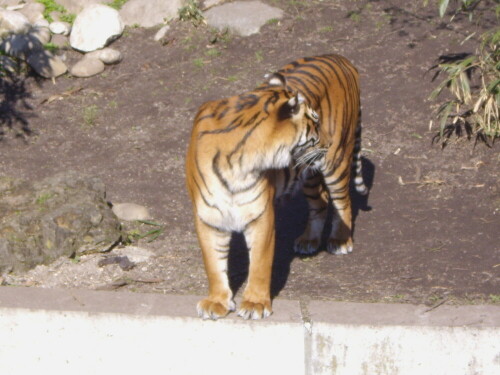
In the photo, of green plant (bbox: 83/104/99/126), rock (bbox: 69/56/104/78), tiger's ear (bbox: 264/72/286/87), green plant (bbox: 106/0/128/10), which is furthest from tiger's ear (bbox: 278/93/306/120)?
green plant (bbox: 106/0/128/10)

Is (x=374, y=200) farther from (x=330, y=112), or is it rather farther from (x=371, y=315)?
(x=371, y=315)

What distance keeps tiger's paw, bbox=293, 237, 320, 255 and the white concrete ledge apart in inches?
39.8

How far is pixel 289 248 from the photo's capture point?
225 inches

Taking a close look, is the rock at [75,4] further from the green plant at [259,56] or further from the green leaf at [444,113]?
the green leaf at [444,113]

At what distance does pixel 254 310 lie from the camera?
443 centimetres

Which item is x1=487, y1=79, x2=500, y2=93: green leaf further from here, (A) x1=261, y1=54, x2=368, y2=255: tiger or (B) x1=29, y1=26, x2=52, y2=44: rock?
(B) x1=29, y1=26, x2=52, y2=44: rock

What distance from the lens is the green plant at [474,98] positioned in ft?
22.4

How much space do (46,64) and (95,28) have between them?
667 millimetres

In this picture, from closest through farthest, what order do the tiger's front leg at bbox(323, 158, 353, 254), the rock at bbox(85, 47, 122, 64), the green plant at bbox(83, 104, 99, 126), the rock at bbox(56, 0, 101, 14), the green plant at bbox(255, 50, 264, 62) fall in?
the tiger's front leg at bbox(323, 158, 353, 254), the green plant at bbox(83, 104, 99, 126), the green plant at bbox(255, 50, 264, 62), the rock at bbox(85, 47, 122, 64), the rock at bbox(56, 0, 101, 14)

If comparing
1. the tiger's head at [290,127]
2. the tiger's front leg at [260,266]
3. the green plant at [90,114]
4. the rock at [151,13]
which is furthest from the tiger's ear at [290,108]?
the rock at [151,13]

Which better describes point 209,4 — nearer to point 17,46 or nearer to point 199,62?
point 199,62

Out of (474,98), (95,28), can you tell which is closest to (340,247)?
(474,98)

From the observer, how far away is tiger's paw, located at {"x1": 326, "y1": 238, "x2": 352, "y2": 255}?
18.4 ft

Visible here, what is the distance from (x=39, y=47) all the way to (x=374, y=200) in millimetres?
3932
